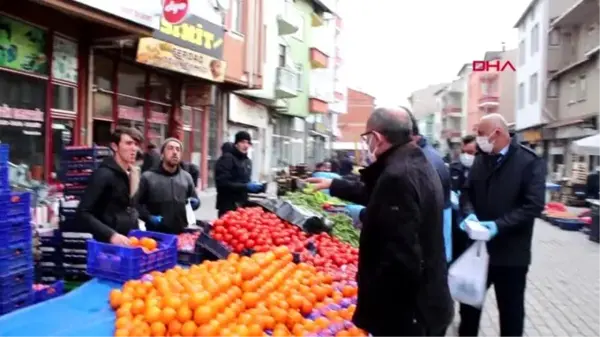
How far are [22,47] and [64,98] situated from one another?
5.55 feet

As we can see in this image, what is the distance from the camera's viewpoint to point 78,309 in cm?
405

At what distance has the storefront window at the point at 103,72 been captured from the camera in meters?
14.3

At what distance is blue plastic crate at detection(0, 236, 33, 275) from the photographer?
480cm

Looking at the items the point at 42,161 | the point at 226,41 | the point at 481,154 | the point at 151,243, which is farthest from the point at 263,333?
the point at 226,41

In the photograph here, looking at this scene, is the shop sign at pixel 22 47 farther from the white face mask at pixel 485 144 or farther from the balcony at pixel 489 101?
the balcony at pixel 489 101

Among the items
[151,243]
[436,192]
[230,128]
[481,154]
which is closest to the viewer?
[436,192]

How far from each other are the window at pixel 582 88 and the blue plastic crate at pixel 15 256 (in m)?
34.0

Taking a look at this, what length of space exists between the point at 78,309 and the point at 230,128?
20.8 meters

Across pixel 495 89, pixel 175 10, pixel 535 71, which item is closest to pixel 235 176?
pixel 175 10

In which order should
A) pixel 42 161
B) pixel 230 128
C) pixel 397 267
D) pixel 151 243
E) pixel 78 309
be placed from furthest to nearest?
pixel 230 128 → pixel 42 161 → pixel 151 243 → pixel 78 309 → pixel 397 267

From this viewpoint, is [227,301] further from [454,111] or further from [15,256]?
Answer: [454,111]

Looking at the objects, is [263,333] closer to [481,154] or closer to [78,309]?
[78,309]

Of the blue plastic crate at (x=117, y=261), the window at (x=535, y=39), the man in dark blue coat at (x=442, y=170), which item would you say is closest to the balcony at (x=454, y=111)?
the window at (x=535, y=39)

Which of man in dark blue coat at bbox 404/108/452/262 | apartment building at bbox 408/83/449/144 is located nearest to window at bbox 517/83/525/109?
man in dark blue coat at bbox 404/108/452/262
